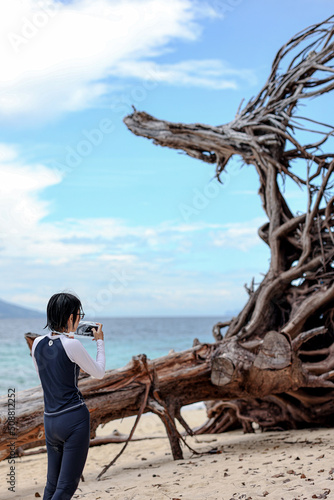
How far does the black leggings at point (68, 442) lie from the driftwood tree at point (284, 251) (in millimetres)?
3099

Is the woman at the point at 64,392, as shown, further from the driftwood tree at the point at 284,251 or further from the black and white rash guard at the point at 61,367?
the driftwood tree at the point at 284,251

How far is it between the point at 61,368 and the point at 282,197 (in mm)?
5606

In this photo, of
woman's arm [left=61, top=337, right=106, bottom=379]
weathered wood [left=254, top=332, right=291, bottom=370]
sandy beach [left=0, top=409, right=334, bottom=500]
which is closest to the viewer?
woman's arm [left=61, top=337, right=106, bottom=379]

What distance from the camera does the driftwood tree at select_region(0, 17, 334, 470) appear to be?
221 inches

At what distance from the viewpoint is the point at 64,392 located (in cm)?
301

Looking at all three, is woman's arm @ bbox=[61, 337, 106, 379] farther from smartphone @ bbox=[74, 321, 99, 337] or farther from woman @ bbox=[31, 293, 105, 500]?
smartphone @ bbox=[74, 321, 99, 337]

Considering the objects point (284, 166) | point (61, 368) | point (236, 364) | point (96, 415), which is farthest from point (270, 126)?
point (61, 368)

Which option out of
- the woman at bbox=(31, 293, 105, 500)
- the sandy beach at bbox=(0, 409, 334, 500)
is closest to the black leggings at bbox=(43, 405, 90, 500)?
the woman at bbox=(31, 293, 105, 500)

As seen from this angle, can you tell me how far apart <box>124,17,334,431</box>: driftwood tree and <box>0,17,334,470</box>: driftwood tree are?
2 centimetres

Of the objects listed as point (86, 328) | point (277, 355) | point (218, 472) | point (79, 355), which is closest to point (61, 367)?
point (79, 355)

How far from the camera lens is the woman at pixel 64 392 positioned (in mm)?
2973

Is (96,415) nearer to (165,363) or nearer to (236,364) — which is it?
(165,363)

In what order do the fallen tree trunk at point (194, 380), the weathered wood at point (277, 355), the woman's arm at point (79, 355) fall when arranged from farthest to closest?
the weathered wood at point (277, 355)
the fallen tree trunk at point (194, 380)
the woman's arm at point (79, 355)

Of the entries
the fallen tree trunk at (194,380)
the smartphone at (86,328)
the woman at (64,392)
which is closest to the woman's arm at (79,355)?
the woman at (64,392)
